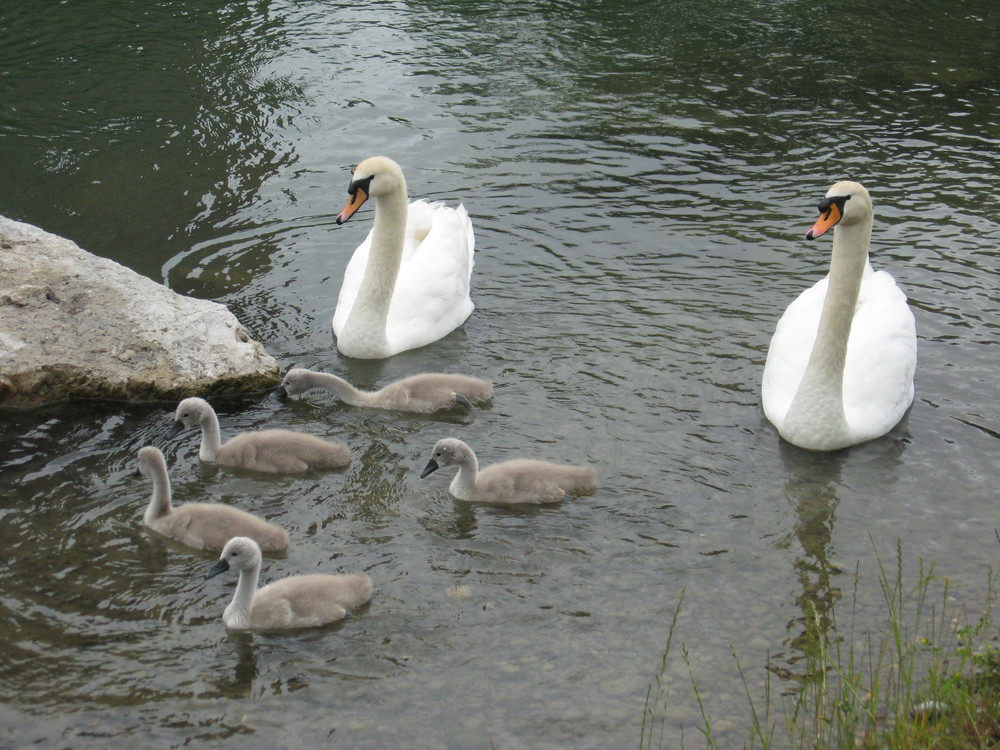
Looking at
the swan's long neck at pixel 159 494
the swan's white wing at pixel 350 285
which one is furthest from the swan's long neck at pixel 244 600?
the swan's white wing at pixel 350 285

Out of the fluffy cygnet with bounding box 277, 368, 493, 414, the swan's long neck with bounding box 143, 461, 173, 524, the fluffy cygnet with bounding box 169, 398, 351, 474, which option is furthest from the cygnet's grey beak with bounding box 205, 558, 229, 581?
the fluffy cygnet with bounding box 277, 368, 493, 414

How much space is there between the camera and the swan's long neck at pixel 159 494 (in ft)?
23.3

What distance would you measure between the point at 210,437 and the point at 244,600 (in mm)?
1872

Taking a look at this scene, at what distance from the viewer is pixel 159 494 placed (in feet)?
23.3

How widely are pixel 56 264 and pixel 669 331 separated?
4883 mm

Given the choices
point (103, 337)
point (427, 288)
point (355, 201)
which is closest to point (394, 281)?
point (427, 288)

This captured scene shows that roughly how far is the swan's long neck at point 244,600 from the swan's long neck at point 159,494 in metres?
1.14

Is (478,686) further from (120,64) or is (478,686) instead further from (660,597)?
(120,64)

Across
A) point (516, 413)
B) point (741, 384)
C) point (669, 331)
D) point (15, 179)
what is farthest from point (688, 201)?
point (15, 179)

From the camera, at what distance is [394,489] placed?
7.69m

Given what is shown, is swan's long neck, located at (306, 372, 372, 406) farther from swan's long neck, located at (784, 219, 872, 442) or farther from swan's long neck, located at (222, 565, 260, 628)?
swan's long neck, located at (784, 219, 872, 442)

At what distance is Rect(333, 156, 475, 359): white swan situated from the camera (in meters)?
9.63

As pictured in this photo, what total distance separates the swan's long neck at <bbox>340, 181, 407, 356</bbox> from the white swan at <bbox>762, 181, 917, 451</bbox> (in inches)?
122

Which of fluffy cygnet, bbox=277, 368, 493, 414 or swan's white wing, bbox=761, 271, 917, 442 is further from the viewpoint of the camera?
fluffy cygnet, bbox=277, 368, 493, 414
